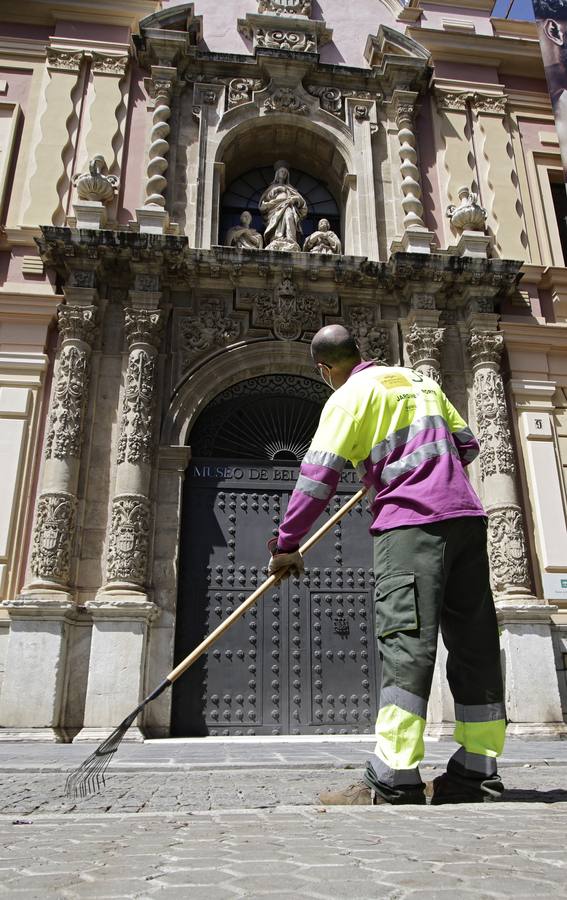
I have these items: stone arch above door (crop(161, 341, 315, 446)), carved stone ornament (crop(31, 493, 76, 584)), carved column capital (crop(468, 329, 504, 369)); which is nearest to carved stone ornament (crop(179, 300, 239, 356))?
stone arch above door (crop(161, 341, 315, 446))

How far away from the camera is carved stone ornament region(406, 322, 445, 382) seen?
9281 millimetres

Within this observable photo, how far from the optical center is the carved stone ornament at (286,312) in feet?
31.4

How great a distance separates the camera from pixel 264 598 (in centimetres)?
843

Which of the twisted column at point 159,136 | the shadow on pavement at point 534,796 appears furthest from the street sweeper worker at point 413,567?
the twisted column at point 159,136

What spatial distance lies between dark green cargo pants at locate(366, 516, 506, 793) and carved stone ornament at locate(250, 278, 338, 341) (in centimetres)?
664

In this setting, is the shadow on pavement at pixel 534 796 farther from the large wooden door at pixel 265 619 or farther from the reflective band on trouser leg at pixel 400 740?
the large wooden door at pixel 265 619

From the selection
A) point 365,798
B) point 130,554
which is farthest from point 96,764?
point 130,554

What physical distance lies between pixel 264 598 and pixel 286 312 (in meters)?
3.73

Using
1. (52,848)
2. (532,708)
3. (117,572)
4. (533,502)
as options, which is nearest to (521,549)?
(533,502)

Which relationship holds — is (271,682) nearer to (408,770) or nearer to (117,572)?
(117,572)

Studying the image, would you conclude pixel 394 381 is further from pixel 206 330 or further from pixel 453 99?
pixel 453 99

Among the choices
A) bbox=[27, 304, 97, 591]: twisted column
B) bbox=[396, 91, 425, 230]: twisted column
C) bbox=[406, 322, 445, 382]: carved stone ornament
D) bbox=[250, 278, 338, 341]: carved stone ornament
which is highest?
bbox=[396, 91, 425, 230]: twisted column

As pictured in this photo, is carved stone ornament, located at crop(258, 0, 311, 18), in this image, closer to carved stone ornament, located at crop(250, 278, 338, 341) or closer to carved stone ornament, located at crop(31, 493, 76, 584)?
carved stone ornament, located at crop(250, 278, 338, 341)

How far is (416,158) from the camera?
1089 centimetres
